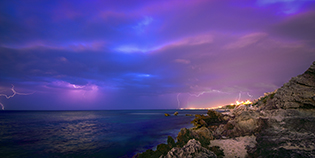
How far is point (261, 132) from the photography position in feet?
43.4

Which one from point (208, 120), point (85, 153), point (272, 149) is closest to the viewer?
point (272, 149)

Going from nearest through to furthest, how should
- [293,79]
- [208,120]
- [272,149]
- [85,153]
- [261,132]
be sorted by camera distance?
1. [272,149]
2. [261,132]
3. [293,79]
4. [85,153]
5. [208,120]

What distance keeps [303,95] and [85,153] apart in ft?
85.8

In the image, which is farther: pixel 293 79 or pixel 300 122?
pixel 293 79

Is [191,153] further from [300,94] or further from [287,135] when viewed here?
[300,94]

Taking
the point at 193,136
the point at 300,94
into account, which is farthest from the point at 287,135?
the point at 193,136

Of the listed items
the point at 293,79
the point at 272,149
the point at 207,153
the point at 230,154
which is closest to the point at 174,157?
the point at 207,153

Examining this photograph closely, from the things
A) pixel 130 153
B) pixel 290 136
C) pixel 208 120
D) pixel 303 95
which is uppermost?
pixel 303 95

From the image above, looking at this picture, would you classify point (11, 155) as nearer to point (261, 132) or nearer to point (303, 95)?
point (261, 132)

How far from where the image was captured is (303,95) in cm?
1438

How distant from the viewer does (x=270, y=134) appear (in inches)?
481

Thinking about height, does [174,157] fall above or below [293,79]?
below

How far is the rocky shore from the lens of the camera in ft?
29.7

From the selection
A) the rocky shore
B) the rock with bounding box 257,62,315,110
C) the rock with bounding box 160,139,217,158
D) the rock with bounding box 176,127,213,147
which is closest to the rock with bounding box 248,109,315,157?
the rocky shore
